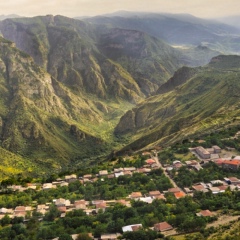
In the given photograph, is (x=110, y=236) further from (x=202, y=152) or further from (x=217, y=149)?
(x=217, y=149)

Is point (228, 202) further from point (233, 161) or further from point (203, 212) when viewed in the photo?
point (233, 161)

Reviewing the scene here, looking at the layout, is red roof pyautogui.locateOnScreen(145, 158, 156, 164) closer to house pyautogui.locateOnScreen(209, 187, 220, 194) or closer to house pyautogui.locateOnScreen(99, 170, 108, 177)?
house pyautogui.locateOnScreen(99, 170, 108, 177)

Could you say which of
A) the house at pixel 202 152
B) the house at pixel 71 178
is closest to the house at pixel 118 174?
the house at pixel 71 178

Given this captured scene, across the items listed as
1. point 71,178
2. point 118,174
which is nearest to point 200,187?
point 118,174

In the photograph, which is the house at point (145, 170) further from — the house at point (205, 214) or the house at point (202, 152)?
the house at point (205, 214)

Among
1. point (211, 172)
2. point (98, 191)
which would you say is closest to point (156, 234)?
point (98, 191)

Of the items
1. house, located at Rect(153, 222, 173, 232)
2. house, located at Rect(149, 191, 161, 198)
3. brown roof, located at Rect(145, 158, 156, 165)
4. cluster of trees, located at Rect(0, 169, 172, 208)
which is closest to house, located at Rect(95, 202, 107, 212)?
cluster of trees, located at Rect(0, 169, 172, 208)
